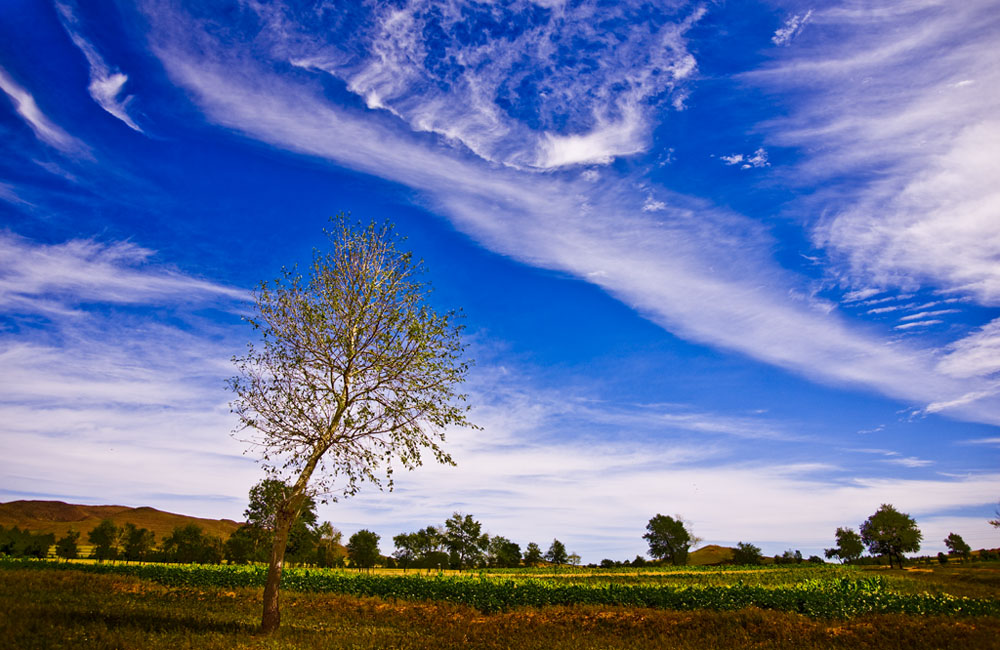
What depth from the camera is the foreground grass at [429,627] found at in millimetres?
16047

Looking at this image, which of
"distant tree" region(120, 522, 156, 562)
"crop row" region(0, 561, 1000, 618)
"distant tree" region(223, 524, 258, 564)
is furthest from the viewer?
"distant tree" region(120, 522, 156, 562)

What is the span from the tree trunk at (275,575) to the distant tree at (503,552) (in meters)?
90.4

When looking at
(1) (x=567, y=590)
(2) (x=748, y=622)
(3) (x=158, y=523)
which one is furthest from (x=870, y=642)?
(3) (x=158, y=523)

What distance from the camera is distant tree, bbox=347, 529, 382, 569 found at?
84438 mm

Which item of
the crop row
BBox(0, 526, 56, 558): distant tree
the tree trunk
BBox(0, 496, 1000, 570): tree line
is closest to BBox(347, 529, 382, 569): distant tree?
BBox(0, 496, 1000, 570): tree line

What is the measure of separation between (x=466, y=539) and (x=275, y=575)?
8665cm

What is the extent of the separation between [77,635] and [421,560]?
294 feet

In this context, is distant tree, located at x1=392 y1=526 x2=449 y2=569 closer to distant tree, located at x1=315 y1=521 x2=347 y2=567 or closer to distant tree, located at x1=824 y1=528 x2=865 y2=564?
distant tree, located at x1=315 y1=521 x2=347 y2=567

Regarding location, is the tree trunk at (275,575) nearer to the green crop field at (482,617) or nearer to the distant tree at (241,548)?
the green crop field at (482,617)

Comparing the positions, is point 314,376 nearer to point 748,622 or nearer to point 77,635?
point 77,635

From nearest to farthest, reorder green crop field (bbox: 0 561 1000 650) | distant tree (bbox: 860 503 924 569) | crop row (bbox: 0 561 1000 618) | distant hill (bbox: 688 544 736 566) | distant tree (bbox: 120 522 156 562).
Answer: green crop field (bbox: 0 561 1000 650)
crop row (bbox: 0 561 1000 618)
distant tree (bbox: 120 522 156 562)
distant tree (bbox: 860 503 924 569)
distant hill (bbox: 688 544 736 566)

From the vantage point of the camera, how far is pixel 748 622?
21.8m

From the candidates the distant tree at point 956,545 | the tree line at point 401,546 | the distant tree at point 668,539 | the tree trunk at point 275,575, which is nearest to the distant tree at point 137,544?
the tree line at point 401,546

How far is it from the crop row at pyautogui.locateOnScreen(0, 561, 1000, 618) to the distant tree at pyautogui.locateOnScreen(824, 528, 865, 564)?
102072 millimetres
